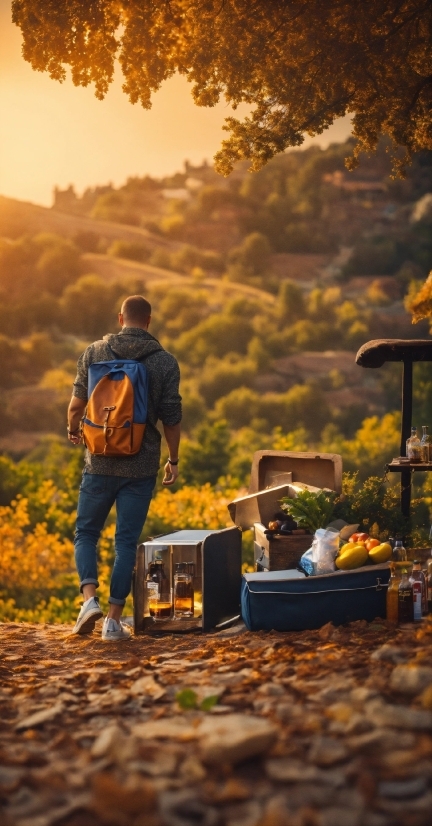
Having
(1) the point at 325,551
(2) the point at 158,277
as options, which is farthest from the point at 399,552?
(2) the point at 158,277

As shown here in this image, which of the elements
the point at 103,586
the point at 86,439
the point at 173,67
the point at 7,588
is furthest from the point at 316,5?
the point at 7,588

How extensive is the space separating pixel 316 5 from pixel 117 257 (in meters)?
36.1

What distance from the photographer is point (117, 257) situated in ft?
138

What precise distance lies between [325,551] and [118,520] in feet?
3.45

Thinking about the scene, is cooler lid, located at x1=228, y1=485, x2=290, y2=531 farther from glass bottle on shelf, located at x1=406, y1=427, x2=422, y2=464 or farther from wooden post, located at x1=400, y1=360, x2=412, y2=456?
wooden post, located at x1=400, y1=360, x2=412, y2=456

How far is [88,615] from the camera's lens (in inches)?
213

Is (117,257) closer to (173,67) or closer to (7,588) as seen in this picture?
(7,588)

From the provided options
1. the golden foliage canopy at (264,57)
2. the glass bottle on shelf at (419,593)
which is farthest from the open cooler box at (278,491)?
the golden foliage canopy at (264,57)

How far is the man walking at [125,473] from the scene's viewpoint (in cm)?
535

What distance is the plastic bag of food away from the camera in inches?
208

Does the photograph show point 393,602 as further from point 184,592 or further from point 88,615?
point 88,615

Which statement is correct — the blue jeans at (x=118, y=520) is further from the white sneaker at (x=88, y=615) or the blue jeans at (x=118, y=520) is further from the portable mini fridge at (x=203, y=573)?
the portable mini fridge at (x=203, y=573)

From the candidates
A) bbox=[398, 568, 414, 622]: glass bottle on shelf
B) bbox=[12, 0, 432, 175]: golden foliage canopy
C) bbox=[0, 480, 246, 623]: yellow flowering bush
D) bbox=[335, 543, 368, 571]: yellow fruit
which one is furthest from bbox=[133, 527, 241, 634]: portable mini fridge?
bbox=[0, 480, 246, 623]: yellow flowering bush

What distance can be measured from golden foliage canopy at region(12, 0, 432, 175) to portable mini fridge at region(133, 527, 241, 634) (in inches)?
101
